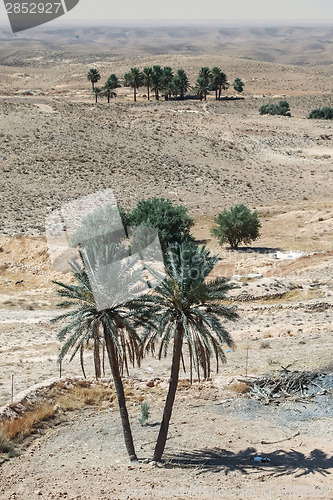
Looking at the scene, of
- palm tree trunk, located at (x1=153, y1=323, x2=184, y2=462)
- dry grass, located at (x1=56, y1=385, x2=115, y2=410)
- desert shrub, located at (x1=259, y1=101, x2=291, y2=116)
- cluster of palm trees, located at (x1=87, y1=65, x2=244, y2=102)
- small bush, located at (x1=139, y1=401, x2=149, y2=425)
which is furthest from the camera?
cluster of palm trees, located at (x1=87, y1=65, x2=244, y2=102)

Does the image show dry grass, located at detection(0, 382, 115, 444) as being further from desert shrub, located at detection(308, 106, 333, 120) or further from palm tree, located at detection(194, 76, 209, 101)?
palm tree, located at detection(194, 76, 209, 101)

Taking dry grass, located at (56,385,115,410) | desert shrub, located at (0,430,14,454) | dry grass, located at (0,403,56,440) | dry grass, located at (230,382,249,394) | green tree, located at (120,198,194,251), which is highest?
green tree, located at (120,198,194,251)

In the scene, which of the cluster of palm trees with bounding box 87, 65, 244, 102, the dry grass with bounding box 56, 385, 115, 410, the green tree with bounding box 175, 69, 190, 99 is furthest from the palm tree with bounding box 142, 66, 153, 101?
the dry grass with bounding box 56, 385, 115, 410

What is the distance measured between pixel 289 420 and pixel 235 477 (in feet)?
11.2

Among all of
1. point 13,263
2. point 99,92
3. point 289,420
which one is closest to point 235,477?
point 289,420

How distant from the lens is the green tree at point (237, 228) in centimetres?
3491

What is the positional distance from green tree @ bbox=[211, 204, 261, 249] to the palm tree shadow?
69.9 ft

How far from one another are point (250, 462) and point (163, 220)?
20.7 meters

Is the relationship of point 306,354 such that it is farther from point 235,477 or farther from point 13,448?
point 13,448

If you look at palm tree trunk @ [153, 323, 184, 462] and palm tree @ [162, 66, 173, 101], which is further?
palm tree @ [162, 66, 173, 101]

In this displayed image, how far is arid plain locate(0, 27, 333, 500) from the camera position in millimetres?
13320

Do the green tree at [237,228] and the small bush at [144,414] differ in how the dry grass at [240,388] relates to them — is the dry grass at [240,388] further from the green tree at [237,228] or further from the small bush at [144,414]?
the green tree at [237,228]

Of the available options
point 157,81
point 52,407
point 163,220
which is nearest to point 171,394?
point 52,407

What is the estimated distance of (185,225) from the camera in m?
35.0
